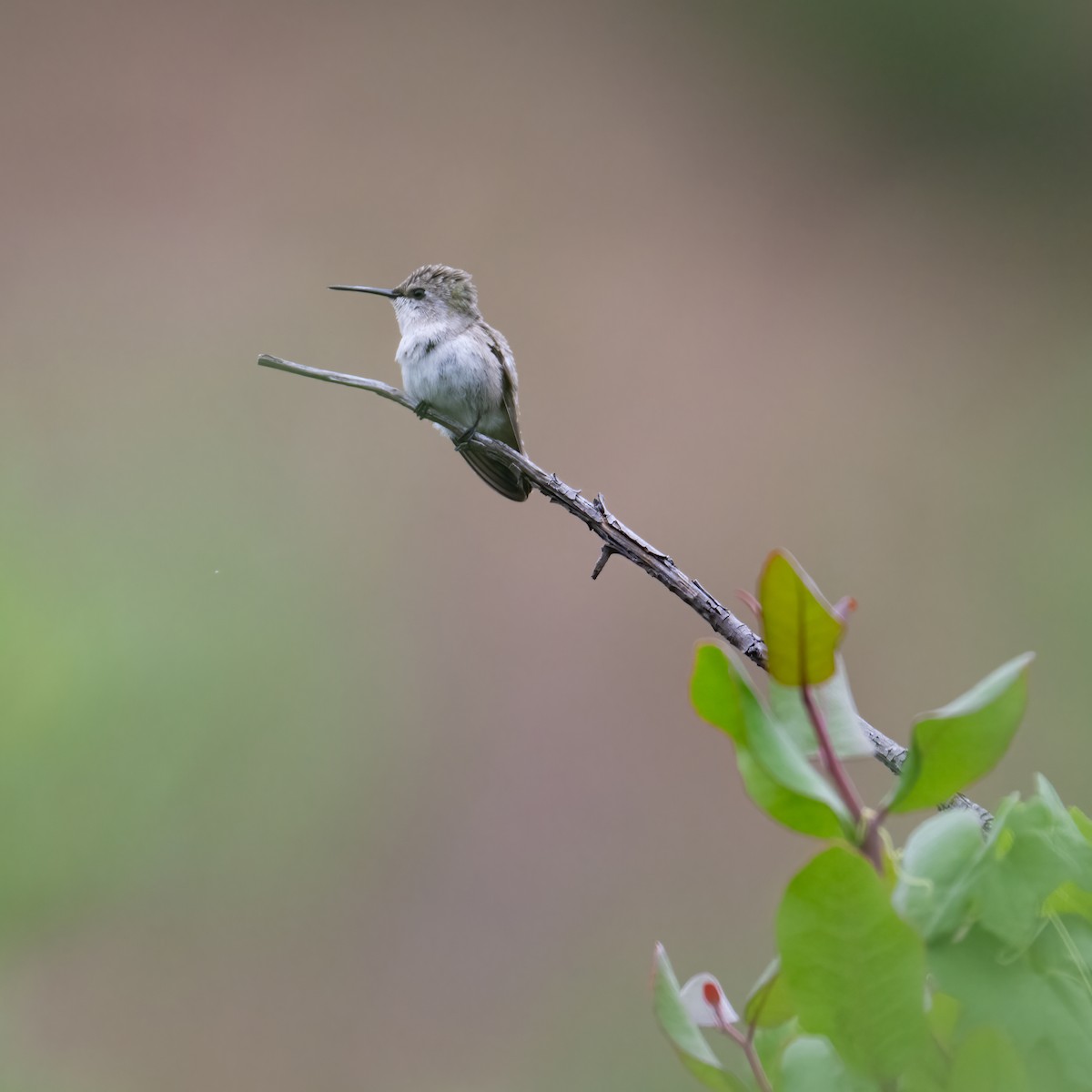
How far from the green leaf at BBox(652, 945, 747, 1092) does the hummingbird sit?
124cm

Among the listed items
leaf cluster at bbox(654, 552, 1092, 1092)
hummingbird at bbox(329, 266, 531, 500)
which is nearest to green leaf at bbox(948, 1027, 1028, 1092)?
leaf cluster at bbox(654, 552, 1092, 1092)

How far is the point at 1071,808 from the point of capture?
0.19 metres


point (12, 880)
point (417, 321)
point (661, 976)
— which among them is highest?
point (417, 321)

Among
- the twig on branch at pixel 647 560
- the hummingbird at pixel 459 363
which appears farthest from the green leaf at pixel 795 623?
the hummingbird at pixel 459 363

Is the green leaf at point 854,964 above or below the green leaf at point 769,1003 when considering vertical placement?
above

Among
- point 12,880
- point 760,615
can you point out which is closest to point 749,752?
point 760,615

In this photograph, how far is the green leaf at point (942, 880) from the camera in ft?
0.55

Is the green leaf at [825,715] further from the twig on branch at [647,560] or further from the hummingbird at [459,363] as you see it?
the hummingbird at [459,363]

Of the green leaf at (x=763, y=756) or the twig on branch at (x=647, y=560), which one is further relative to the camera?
the twig on branch at (x=647, y=560)

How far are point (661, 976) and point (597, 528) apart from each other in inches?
16.8

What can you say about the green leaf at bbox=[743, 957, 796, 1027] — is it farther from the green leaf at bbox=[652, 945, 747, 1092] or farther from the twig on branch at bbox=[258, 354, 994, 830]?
the twig on branch at bbox=[258, 354, 994, 830]

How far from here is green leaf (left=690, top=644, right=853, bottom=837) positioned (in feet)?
0.54

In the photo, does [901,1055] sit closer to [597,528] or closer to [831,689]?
[831,689]

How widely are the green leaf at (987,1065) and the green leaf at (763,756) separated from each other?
35 mm
